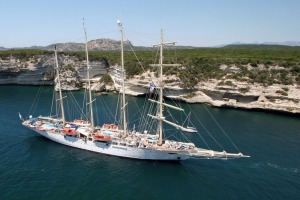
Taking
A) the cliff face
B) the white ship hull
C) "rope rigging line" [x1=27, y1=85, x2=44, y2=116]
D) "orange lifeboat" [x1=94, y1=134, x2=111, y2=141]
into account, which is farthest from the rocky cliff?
"orange lifeboat" [x1=94, y1=134, x2=111, y2=141]

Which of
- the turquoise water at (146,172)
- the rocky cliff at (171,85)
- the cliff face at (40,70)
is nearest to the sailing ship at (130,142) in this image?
the turquoise water at (146,172)

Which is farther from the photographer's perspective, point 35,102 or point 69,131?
point 35,102

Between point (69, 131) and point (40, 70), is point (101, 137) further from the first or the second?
point (40, 70)

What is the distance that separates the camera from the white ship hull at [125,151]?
41656 mm

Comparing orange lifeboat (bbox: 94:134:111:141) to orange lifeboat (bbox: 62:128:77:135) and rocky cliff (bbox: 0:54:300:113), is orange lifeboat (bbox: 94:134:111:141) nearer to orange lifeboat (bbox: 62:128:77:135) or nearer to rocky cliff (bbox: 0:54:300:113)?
orange lifeboat (bbox: 62:128:77:135)

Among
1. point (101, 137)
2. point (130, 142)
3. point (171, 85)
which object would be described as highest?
point (171, 85)

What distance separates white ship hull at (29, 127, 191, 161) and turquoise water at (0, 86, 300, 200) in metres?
0.94

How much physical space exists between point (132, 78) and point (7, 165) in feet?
179

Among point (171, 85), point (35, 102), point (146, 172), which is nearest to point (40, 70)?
point (35, 102)

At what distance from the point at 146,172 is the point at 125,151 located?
552 centimetres

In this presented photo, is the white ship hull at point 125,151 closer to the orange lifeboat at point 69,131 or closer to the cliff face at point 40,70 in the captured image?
the orange lifeboat at point 69,131

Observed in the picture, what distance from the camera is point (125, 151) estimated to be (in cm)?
4288

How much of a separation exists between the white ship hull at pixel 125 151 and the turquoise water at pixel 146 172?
94 cm

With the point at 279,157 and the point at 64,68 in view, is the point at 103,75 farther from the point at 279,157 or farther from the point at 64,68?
the point at 279,157
